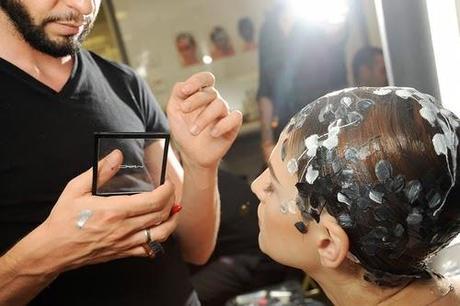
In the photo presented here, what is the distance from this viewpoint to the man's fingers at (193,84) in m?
1.07

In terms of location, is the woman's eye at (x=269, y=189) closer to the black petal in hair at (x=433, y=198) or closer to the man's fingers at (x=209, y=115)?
the man's fingers at (x=209, y=115)

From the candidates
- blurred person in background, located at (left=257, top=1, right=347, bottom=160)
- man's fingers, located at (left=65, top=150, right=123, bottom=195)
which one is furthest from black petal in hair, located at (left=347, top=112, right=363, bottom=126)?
blurred person in background, located at (left=257, top=1, right=347, bottom=160)

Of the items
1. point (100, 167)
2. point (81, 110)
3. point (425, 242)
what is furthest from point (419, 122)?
point (81, 110)

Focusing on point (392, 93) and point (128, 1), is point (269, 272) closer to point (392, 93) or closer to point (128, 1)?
point (392, 93)

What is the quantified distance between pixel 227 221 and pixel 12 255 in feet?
4.76

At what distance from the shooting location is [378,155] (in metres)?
0.82

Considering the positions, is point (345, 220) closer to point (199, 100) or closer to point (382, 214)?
point (382, 214)

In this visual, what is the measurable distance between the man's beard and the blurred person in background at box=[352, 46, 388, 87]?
6.60 feet

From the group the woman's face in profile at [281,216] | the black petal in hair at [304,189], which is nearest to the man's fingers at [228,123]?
the woman's face in profile at [281,216]

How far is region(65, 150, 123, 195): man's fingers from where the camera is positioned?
0.89m

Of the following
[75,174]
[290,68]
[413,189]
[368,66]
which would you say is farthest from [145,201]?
[368,66]

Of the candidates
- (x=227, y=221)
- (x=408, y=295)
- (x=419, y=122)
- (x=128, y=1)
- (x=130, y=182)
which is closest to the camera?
(x=419, y=122)

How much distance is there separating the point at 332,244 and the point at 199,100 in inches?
15.5

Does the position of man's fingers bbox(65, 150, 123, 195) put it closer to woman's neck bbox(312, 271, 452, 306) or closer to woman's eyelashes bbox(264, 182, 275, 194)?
woman's eyelashes bbox(264, 182, 275, 194)
